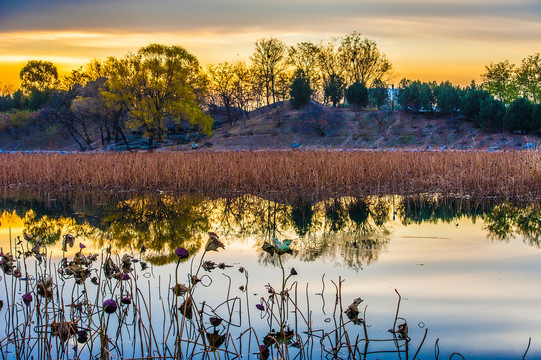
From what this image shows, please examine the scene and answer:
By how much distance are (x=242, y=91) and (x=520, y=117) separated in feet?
107

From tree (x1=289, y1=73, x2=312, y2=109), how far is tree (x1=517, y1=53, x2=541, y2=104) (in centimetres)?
2552

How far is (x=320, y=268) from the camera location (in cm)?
601

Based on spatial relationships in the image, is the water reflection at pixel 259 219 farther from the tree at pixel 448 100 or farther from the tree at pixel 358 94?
the tree at pixel 358 94

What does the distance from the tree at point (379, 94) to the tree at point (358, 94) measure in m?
1.29

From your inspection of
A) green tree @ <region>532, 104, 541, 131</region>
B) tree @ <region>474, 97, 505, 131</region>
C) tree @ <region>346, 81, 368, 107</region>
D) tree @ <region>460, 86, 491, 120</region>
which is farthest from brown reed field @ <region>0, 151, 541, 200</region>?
tree @ <region>346, 81, 368, 107</region>

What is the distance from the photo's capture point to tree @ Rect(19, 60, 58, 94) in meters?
87.7

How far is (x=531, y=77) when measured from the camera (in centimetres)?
5625

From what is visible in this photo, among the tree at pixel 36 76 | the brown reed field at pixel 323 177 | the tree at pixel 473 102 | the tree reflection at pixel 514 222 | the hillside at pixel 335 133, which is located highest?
the tree at pixel 36 76

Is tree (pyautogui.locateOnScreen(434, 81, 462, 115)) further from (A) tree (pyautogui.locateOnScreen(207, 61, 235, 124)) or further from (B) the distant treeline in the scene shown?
(A) tree (pyautogui.locateOnScreen(207, 61, 235, 124))

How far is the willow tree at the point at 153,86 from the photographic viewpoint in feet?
132

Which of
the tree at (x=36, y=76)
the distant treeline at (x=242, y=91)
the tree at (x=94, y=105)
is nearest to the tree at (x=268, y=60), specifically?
the distant treeline at (x=242, y=91)

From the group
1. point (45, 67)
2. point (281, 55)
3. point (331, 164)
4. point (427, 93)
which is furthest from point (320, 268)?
point (45, 67)

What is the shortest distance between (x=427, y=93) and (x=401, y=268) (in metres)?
52.1

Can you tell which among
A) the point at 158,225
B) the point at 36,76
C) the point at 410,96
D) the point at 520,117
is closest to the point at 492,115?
the point at 520,117
